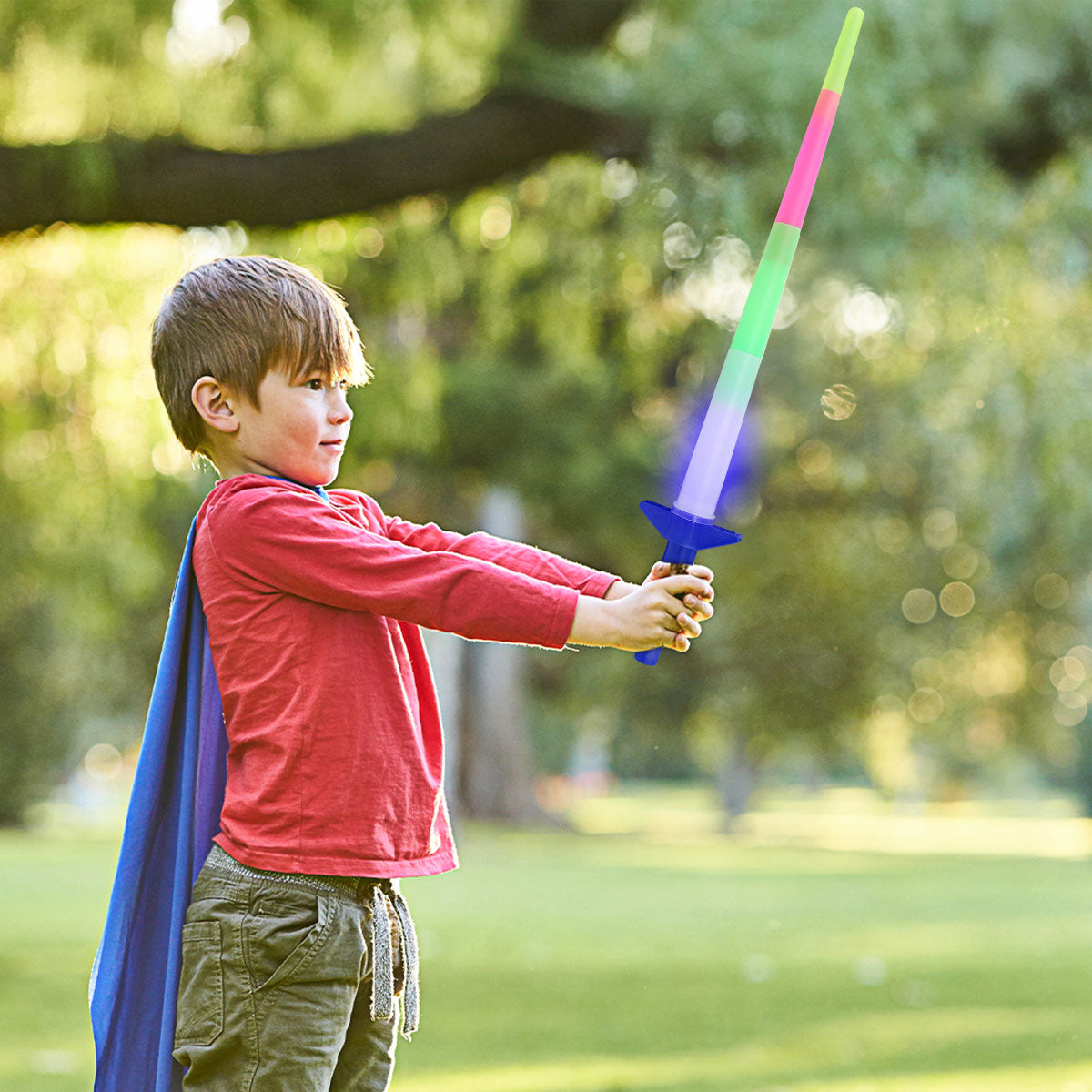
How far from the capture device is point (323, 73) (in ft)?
22.8

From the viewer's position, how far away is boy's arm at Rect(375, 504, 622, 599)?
2.27 m

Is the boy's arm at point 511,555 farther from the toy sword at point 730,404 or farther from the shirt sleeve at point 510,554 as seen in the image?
the toy sword at point 730,404

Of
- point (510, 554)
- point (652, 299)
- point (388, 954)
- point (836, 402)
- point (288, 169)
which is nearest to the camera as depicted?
point (388, 954)

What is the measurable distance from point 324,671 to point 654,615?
0.43 m

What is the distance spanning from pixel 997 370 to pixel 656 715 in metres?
22.9

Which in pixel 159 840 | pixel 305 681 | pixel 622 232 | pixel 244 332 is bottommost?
pixel 159 840

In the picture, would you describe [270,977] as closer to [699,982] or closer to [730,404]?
[730,404]

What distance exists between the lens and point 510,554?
2.35 m

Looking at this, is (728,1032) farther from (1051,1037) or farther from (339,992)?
(339,992)

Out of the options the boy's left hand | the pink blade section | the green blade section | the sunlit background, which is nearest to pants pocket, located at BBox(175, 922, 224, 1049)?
the boy's left hand

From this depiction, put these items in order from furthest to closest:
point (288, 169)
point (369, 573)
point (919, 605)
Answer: point (919, 605) → point (288, 169) → point (369, 573)

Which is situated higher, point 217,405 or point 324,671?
point 217,405

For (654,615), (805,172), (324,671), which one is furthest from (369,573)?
(805,172)

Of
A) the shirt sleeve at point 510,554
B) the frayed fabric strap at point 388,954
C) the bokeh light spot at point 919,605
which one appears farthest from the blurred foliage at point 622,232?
the bokeh light spot at point 919,605
